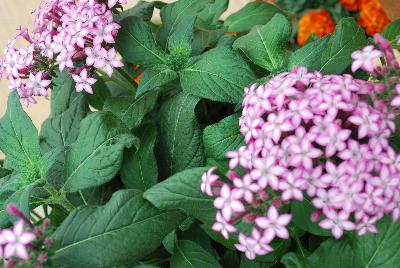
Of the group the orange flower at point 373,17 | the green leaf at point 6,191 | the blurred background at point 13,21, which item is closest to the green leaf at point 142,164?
the green leaf at point 6,191

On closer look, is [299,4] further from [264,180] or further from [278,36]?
[264,180]

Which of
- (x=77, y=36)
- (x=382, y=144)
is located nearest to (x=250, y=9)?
(x=77, y=36)

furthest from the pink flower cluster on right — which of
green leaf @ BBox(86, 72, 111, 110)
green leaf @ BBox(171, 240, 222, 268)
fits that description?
green leaf @ BBox(86, 72, 111, 110)

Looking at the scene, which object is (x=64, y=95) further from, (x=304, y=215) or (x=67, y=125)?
(x=304, y=215)

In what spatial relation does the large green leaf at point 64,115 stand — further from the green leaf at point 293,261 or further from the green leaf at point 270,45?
the green leaf at point 293,261

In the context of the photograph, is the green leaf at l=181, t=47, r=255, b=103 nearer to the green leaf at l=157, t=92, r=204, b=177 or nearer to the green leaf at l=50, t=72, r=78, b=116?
the green leaf at l=157, t=92, r=204, b=177

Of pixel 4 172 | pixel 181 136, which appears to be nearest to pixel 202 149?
pixel 181 136
